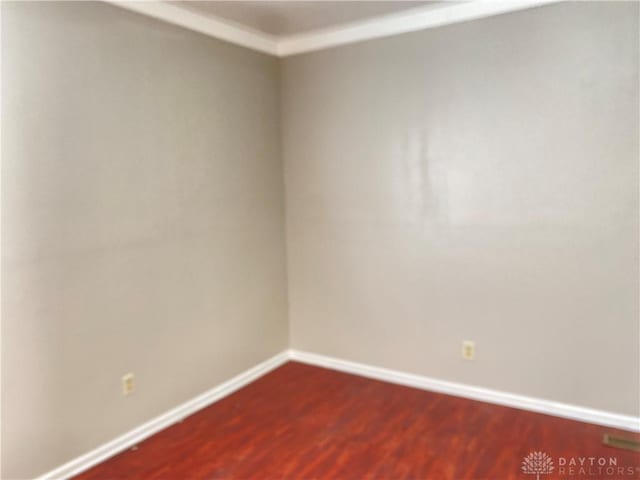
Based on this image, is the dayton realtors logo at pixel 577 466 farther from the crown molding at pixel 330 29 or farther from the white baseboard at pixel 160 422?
the crown molding at pixel 330 29

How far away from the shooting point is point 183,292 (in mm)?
3027

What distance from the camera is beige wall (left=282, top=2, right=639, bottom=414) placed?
2.68 meters

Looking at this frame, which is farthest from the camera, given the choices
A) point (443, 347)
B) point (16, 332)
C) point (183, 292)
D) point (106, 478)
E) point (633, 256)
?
point (443, 347)

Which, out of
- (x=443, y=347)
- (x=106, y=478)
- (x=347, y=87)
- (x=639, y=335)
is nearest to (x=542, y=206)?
(x=639, y=335)

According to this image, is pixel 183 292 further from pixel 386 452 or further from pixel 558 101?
pixel 558 101

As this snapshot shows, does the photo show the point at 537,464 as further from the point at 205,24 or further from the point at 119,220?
the point at 205,24

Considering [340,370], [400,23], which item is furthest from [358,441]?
[400,23]

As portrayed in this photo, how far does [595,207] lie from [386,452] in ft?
5.52

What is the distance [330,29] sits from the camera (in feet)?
11.1

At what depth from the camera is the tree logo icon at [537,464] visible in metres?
2.37

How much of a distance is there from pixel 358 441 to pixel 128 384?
49.6 inches

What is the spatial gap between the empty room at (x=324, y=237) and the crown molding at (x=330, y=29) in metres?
0.01

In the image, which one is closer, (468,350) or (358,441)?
(358,441)

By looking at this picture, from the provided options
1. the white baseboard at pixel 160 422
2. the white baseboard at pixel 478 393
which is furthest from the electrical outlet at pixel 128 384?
the white baseboard at pixel 478 393
